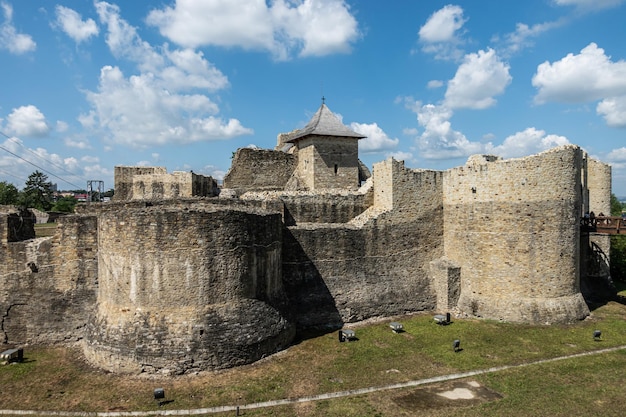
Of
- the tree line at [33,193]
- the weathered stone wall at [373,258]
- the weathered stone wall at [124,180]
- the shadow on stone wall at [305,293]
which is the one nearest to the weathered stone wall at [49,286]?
the shadow on stone wall at [305,293]

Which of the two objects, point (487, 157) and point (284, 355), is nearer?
point (284, 355)

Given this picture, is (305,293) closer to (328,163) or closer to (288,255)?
(288,255)

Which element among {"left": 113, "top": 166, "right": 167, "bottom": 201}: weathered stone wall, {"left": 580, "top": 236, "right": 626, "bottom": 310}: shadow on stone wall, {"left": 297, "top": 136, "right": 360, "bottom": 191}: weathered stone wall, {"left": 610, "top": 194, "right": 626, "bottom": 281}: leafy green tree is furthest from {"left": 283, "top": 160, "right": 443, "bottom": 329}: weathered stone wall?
{"left": 610, "top": 194, "right": 626, "bottom": 281}: leafy green tree

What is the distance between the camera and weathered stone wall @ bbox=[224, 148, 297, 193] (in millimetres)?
23547

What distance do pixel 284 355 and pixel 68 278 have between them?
860cm

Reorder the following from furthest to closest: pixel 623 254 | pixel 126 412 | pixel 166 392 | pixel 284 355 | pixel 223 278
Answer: pixel 623 254, pixel 284 355, pixel 223 278, pixel 166 392, pixel 126 412

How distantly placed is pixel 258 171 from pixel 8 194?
49.3 meters

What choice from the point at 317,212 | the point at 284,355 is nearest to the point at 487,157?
the point at 317,212

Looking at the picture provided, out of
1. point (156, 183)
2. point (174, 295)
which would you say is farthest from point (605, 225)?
point (156, 183)

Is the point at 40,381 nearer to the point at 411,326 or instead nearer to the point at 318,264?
the point at 318,264

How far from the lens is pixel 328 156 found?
78.1 ft

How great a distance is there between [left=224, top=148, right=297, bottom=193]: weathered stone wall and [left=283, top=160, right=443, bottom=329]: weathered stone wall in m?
6.68

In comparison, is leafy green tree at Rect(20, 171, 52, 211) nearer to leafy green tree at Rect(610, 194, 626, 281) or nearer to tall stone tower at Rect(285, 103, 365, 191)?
tall stone tower at Rect(285, 103, 365, 191)

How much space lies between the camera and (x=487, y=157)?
20.6 m
